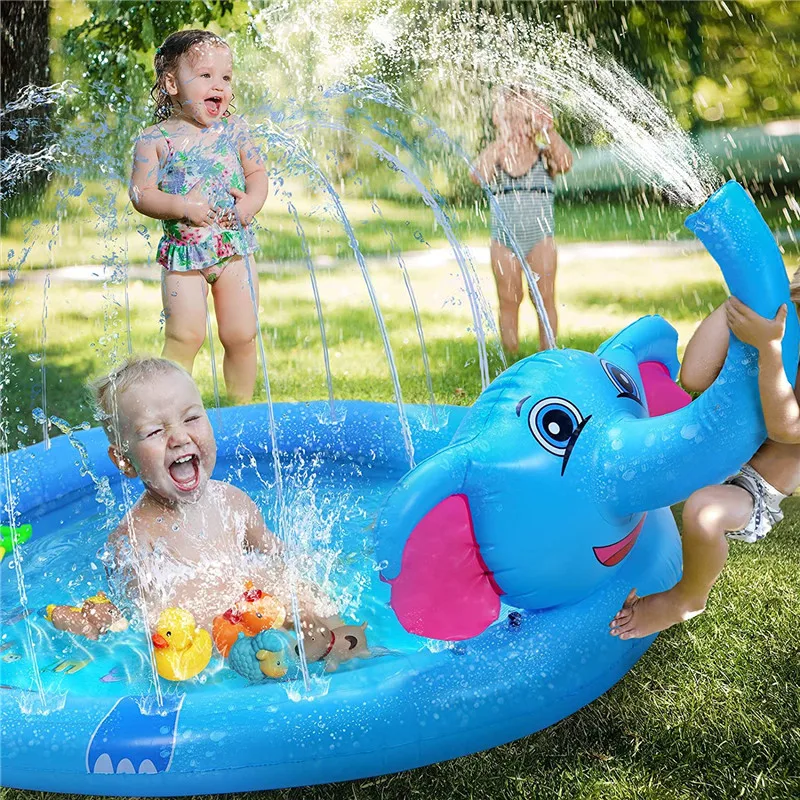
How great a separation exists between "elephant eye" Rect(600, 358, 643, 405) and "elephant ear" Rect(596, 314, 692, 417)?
158 millimetres

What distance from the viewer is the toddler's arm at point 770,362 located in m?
2.25

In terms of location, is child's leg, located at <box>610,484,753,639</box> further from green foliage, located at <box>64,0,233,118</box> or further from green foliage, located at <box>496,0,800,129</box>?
Result: green foliage, located at <box>496,0,800,129</box>

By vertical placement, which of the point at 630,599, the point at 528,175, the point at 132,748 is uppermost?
the point at 528,175

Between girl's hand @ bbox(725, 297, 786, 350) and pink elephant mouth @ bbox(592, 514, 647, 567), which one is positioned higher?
girl's hand @ bbox(725, 297, 786, 350)

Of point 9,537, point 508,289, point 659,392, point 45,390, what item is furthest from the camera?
point 45,390

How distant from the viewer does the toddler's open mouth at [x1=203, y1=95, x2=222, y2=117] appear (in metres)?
4.33

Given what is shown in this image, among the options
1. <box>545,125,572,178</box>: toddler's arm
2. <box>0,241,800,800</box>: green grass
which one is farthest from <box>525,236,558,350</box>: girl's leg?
<box>0,241,800,800</box>: green grass

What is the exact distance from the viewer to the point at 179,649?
270 cm

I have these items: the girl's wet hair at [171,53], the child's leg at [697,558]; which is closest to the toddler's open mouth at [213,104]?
the girl's wet hair at [171,53]

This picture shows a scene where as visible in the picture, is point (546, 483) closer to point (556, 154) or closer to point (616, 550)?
point (616, 550)

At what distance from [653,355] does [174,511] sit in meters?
1.48

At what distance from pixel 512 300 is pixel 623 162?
20.8ft

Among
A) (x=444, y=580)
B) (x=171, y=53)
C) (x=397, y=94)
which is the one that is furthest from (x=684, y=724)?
(x=397, y=94)

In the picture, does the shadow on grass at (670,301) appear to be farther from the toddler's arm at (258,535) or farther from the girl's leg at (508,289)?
the toddler's arm at (258,535)
